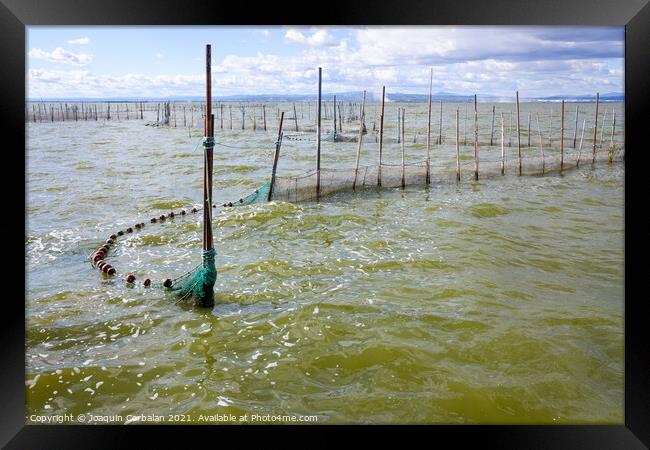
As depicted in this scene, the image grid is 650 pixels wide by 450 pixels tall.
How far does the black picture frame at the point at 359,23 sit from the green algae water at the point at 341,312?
1.27 feet

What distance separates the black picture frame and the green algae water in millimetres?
387

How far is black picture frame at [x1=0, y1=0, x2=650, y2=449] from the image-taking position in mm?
3037

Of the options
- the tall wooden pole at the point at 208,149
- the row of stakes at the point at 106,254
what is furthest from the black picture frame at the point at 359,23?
the row of stakes at the point at 106,254

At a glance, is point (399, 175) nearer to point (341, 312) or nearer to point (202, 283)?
point (341, 312)

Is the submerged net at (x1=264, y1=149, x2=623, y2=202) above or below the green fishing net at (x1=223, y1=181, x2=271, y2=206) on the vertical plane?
above

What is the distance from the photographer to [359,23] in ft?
10.3

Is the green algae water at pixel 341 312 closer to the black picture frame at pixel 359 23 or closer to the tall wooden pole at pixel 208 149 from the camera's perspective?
the black picture frame at pixel 359 23

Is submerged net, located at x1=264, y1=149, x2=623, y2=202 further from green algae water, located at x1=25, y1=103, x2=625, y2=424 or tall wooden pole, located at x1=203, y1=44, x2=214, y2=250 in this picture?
tall wooden pole, located at x1=203, y1=44, x2=214, y2=250

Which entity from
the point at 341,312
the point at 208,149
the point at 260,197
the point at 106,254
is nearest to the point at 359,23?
the point at 208,149

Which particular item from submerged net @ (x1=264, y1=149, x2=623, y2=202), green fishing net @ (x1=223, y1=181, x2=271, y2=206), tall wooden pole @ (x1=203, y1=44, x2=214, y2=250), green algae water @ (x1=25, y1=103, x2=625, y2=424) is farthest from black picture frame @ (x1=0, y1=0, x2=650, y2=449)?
submerged net @ (x1=264, y1=149, x2=623, y2=202)

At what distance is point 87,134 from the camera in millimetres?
22141

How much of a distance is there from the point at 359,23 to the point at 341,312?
277 cm

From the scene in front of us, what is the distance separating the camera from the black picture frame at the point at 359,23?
3.04 m
